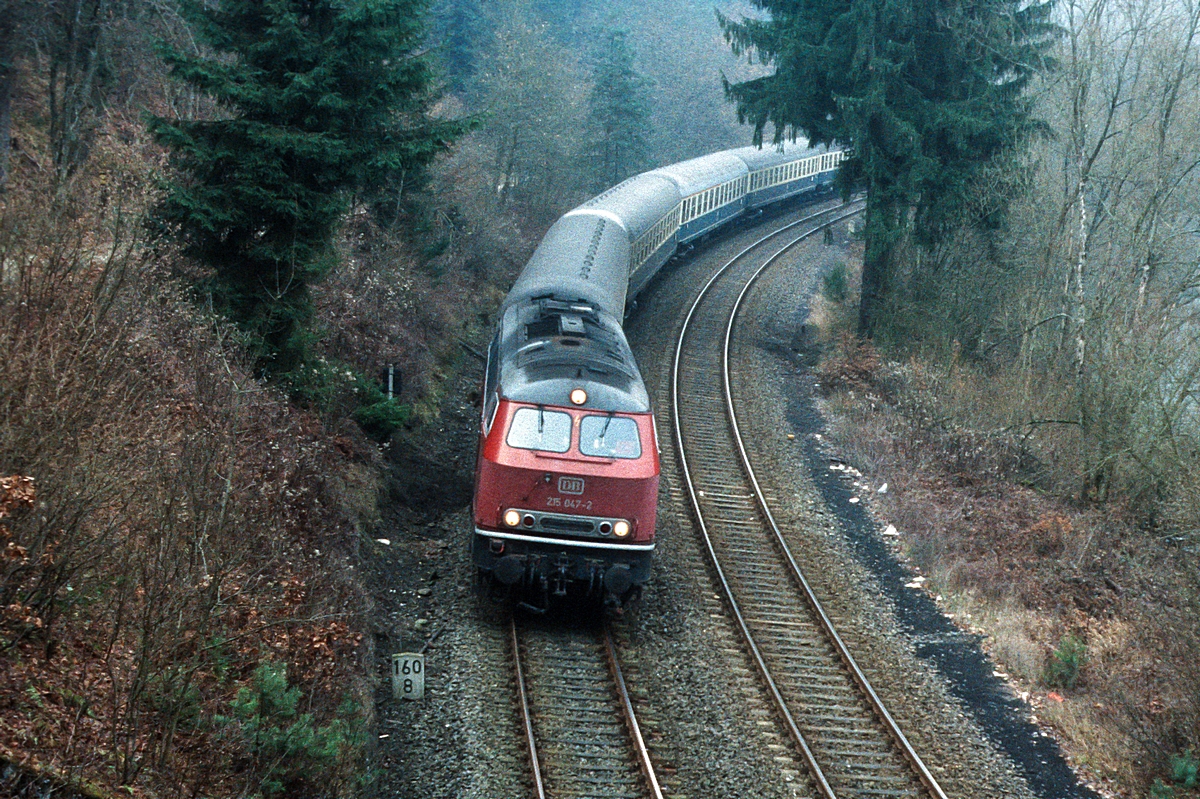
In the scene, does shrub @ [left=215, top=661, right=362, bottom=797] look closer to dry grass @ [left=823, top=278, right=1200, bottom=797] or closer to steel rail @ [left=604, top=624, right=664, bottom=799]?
steel rail @ [left=604, top=624, right=664, bottom=799]

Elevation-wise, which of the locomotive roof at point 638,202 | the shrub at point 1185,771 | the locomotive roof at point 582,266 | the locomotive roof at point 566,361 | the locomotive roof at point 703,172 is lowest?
the shrub at point 1185,771

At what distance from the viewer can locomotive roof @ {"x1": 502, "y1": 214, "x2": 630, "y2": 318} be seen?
14.5 meters

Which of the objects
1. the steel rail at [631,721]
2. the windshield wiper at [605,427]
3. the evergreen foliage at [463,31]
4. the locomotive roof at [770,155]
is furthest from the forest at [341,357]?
the evergreen foliage at [463,31]

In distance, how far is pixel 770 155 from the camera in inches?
1580

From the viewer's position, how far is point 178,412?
10055 mm

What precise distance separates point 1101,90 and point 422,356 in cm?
1380

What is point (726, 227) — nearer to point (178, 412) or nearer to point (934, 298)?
point (934, 298)

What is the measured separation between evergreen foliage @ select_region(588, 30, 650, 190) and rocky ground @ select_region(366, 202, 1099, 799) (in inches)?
1100

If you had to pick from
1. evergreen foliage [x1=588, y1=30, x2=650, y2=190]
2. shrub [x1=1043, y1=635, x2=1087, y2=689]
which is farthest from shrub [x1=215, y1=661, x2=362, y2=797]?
evergreen foliage [x1=588, y1=30, x2=650, y2=190]

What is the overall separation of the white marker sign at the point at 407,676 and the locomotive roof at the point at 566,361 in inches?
115

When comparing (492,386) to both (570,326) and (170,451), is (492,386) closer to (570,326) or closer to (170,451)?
(570,326)

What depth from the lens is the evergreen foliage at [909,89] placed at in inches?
822

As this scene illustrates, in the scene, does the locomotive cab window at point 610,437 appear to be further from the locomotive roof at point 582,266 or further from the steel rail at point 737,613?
the locomotive roof at point 582,266

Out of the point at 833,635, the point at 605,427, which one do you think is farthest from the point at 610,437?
the point at 833,635
